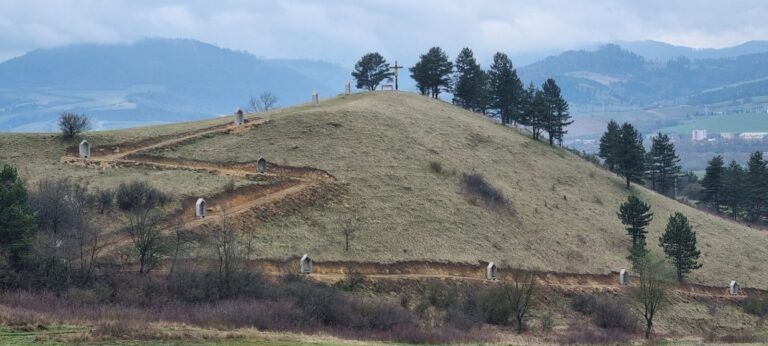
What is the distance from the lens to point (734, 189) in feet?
281

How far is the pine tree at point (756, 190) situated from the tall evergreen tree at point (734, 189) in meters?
0.51

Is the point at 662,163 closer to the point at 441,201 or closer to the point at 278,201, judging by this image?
the point at 441,201

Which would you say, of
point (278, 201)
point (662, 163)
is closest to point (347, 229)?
point (278, 201)

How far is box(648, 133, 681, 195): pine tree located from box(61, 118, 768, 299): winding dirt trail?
3279cm

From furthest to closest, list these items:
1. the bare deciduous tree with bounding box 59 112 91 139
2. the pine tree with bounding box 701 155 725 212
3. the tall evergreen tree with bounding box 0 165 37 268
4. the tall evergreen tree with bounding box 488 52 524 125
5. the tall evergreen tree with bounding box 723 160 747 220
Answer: the tall evergreen tree with bounding box 488 52 524 125
the pine tree with bounding box 701 155 725 212
the tall evergreen tree with bounding box 723 160 747 220
the bare deciduous tree with bounding box 59 112 91 139
the tall evergreen tree with bounding box 0 165 37 268

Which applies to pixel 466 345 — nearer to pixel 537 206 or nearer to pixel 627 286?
pixel 627 286

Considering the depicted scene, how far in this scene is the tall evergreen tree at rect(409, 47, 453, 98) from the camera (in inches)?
3551

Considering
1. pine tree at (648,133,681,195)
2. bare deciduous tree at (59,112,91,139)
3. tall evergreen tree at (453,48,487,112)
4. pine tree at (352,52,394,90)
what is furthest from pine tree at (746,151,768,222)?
bare deciduous tree at (59,112,91,139)

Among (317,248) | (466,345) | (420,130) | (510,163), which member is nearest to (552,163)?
(510,163)

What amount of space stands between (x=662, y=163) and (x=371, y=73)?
3363 centimetres

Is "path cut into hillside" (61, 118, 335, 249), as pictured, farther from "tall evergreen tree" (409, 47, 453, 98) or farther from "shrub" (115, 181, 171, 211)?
"tall evergreen tree" (409, 47, 453, 98)

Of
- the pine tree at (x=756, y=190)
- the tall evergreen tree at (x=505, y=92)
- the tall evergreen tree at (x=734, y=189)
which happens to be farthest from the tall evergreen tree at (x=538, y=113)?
the pine tree at (x=756, y=190)

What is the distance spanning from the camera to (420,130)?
220 feet

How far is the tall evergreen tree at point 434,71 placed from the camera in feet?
296
